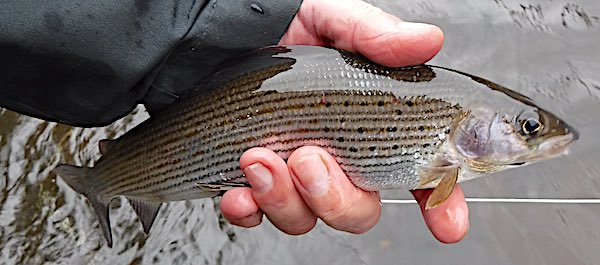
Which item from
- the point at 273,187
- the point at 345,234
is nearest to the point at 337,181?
the point at 273,187

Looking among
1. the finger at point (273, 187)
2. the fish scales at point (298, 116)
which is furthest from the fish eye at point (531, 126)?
the finger at point (273, 187)

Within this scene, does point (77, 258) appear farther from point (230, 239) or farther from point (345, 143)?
point (345, 143)

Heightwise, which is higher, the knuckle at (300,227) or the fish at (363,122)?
the fish at (363,122)

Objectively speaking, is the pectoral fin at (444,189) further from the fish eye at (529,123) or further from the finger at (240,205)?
the finger at (240,205)

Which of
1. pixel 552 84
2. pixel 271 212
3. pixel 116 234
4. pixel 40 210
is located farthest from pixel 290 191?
pixel 552 84

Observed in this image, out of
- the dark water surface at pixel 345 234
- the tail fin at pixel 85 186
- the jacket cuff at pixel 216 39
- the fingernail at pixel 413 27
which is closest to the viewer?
the fingernail at pixel 413 27

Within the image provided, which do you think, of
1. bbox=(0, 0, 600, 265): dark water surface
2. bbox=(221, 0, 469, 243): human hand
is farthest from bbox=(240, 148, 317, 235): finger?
bbox=(0, 0, 600, 265): dark water surface

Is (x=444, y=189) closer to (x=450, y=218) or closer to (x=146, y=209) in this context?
(x=450, y=218)

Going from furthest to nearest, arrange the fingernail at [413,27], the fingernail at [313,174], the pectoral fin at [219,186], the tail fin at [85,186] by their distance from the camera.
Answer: the tail fin at [85,186] → the pectoral fin at [219,186] → the fingernail at [413,27] → the fingernail at [313,174]
